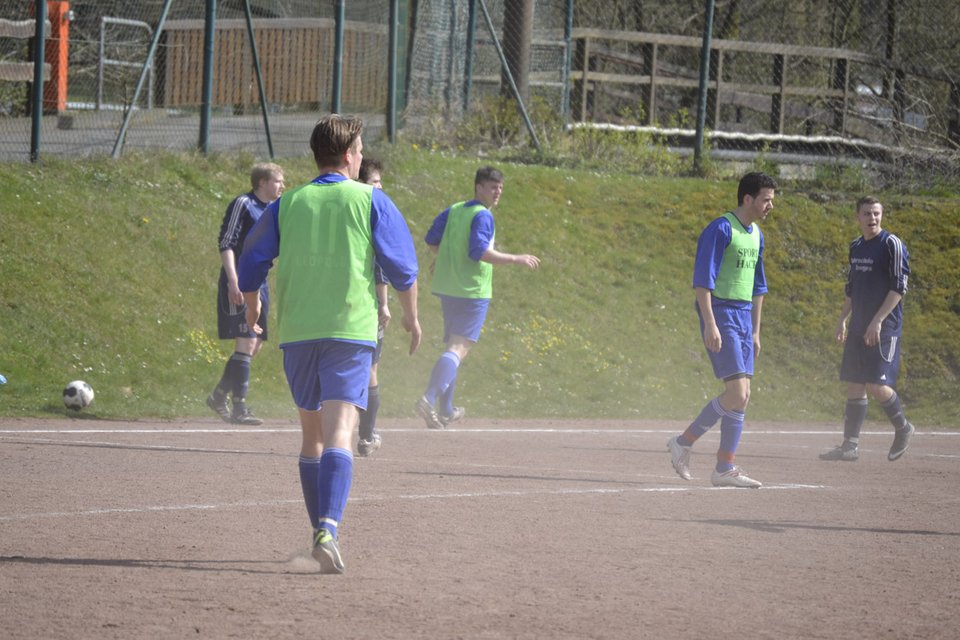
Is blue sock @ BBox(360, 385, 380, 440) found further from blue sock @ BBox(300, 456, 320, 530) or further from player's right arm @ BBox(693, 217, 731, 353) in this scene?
blue sock @ BBox(300, 456, 320, 530)


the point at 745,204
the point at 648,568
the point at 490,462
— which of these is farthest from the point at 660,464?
the point at 648,568

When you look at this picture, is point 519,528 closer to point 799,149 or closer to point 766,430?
point 766,430

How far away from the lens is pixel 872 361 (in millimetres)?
11289

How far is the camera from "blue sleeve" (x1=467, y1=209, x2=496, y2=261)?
36.6 feet

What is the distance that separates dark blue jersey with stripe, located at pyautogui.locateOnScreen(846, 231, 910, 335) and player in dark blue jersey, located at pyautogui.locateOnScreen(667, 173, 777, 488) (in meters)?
2.31

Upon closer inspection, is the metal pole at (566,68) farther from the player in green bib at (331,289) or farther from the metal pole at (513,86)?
the player in green bib at (331,289)

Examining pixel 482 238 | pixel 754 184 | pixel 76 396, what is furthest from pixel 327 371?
pixel 76 396

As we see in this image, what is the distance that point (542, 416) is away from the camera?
44.4 feet

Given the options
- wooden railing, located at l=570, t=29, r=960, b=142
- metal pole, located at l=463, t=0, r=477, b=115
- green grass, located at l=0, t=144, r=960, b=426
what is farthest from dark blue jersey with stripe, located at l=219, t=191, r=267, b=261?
wooden railing, located at l=570, t=29, r=960, b=142

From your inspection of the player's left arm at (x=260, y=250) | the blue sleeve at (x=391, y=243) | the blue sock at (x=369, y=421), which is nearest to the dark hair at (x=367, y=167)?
the blue sock at (x=369, y=421)

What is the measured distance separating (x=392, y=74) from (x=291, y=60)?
1410 millimetres

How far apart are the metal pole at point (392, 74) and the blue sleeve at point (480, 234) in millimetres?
7686

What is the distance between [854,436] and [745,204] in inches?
112

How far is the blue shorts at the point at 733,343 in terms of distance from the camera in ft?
29.4
